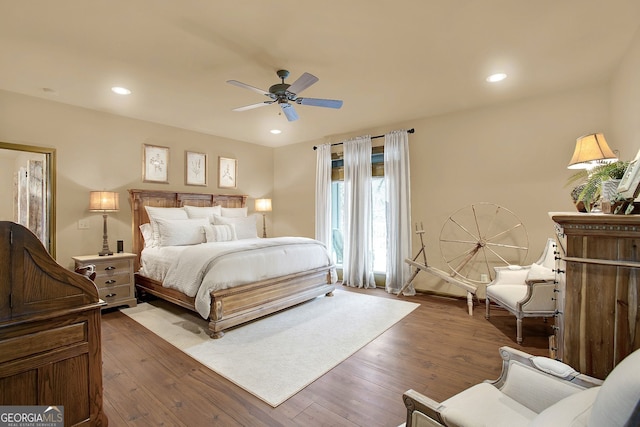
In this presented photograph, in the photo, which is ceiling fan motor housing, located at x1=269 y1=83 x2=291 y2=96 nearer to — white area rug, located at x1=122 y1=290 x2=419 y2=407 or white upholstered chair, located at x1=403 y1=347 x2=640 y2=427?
white area rug, located at x1=122 y1=290 x2=419 y2=407

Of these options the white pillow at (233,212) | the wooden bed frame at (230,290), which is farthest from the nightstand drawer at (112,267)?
the white pillow at (233,212)

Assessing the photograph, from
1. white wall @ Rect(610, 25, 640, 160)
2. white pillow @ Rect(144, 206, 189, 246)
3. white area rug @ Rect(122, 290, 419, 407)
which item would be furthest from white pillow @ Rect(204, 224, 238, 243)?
white wall @ Rect(610, 25, 640, 160)

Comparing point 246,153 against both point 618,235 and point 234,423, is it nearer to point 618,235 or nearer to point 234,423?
point 234,423

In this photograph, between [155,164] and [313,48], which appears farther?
[155,164]

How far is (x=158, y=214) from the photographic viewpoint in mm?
4371

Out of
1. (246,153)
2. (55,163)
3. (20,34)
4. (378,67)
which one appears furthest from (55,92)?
(378,67)

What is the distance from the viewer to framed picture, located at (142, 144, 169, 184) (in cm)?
467

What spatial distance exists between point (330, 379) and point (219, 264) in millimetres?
1598

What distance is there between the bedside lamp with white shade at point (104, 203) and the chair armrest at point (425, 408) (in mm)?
4226

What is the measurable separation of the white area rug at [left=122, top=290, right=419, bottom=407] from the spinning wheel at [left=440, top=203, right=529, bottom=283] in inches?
40.7

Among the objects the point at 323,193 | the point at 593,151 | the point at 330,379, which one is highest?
the point at 593,151

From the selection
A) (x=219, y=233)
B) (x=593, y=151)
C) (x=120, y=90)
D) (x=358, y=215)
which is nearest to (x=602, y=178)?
(x=593, y=151)

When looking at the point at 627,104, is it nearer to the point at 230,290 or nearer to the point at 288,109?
the point at 288,109

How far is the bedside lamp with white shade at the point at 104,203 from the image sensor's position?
12.9 ft
